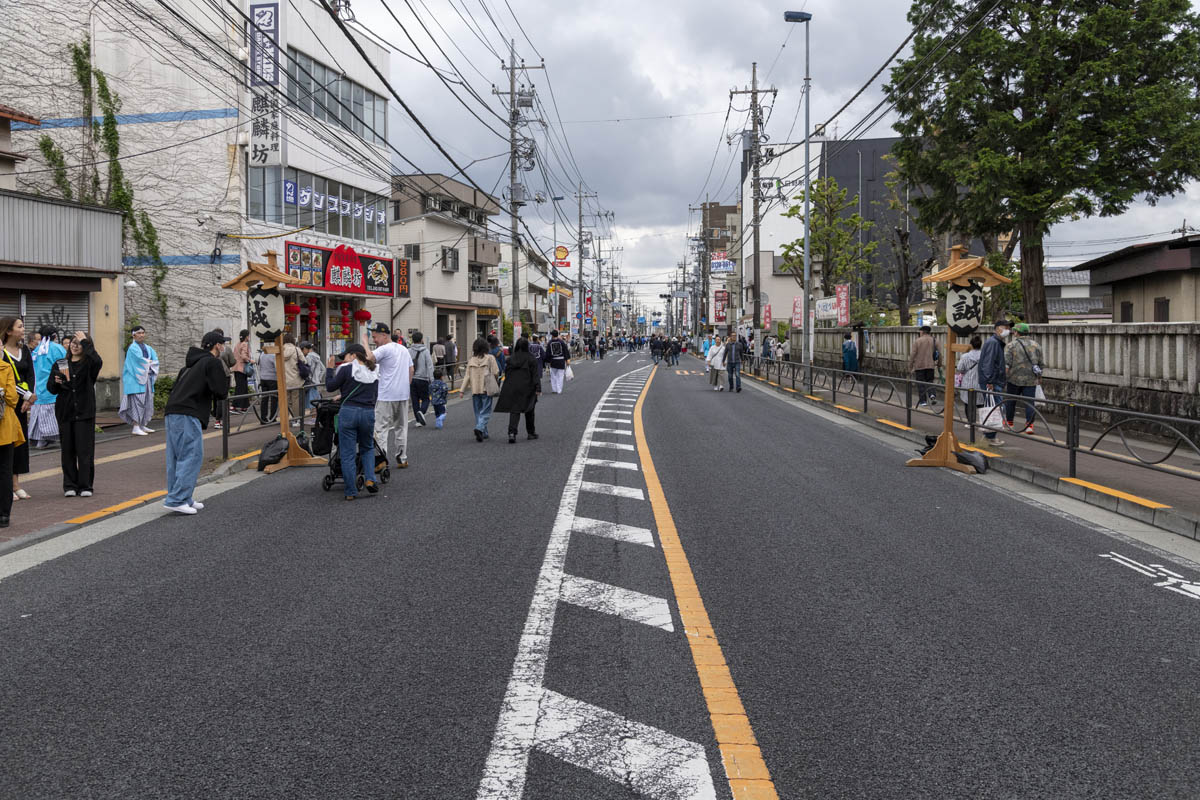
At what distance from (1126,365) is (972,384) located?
2668mm

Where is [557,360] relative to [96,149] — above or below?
below

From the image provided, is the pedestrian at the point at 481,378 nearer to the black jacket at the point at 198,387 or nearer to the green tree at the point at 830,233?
the black jacket at the point at 198,387

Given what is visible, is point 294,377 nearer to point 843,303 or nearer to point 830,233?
point 843,303

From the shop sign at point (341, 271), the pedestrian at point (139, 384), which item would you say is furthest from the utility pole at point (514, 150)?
the pedestrian at point (139, 384)

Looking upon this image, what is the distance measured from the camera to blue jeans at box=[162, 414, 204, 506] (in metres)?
8.95

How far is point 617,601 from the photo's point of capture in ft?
19.1

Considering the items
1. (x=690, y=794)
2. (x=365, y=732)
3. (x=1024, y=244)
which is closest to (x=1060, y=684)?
(x=690, y=794)

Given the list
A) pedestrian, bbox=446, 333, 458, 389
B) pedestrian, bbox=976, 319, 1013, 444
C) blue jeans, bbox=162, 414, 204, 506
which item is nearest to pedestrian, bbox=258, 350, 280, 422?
blue jeans, bbox=162, 414, 204, 506

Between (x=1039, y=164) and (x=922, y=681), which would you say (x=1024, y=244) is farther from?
(x=922, y=681)

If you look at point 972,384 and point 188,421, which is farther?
point 972,384

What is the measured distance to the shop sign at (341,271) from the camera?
27.6m

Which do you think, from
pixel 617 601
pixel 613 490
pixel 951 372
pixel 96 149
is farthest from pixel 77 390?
pixel 96 149

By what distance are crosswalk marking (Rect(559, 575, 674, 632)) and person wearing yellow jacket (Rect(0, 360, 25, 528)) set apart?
567 cm

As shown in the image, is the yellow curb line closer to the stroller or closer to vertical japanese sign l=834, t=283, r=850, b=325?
the stroller
